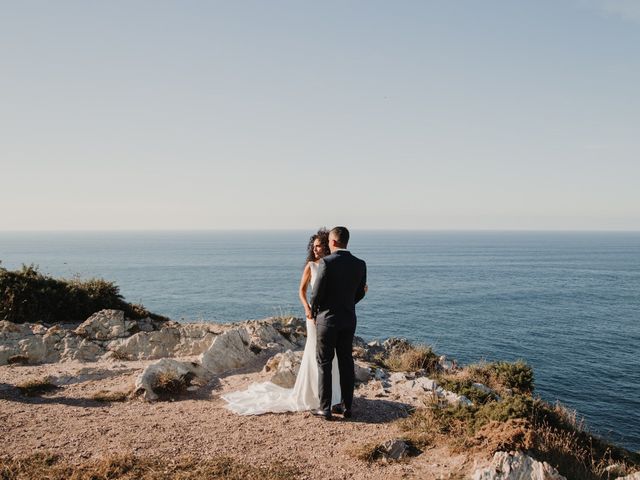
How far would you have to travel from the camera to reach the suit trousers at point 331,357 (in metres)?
8.57

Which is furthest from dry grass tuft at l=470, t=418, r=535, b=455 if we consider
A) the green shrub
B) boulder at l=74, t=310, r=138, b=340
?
boulder at l=74, t=310, r=138, b=340

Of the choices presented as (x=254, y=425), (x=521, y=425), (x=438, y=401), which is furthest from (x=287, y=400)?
(x=521, y=425)

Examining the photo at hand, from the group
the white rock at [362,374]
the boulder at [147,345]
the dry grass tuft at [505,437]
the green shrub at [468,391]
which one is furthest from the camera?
the boulder at [147,345]

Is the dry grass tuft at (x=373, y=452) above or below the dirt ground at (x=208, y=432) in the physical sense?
above

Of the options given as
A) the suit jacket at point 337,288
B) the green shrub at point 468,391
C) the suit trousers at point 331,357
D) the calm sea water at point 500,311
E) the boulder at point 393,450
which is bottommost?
the calm sea water at point 500,311

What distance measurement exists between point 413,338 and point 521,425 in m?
38.8

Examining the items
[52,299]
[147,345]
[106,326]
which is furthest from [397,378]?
[52,299]

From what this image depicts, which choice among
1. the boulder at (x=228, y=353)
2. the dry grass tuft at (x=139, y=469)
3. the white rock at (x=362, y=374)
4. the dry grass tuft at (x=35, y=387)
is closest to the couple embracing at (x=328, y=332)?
the dry grass tuft at (x=139, y=469)

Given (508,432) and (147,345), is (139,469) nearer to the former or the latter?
(508,432)

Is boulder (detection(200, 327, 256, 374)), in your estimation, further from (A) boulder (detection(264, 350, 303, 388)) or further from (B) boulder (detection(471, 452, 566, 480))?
(B) boulder (detection(471, 452, 566, 480))

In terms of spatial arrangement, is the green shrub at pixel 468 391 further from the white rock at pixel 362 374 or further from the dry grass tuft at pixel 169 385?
the dry grass tuft at pixel 169 385

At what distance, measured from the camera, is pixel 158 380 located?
37.1ft

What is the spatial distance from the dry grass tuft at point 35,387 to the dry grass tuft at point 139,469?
15.4 feet

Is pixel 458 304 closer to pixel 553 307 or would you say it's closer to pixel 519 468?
pixel 553 307
